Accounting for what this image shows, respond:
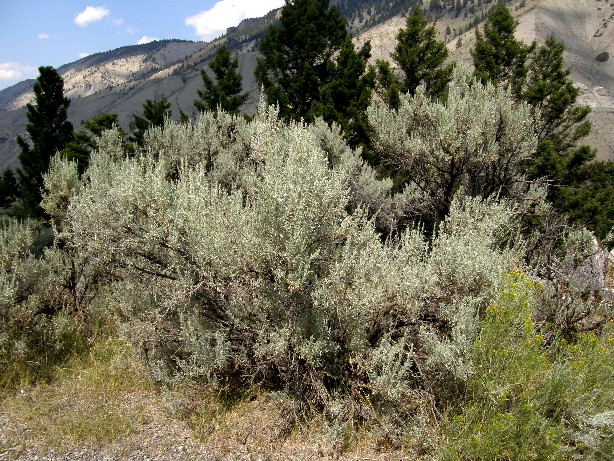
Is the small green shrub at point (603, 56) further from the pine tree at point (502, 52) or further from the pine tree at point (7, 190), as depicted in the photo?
the pine tree at point (7, 190)

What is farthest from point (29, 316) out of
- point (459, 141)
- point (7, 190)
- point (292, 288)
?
point (7, 190)

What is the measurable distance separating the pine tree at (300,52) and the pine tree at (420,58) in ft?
14.1

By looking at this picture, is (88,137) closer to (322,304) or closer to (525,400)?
(322,304)

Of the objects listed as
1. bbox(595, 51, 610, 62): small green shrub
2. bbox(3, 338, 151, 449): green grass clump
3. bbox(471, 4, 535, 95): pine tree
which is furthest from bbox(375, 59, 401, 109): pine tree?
bbox(595, 51, 610, 62): small green shrub

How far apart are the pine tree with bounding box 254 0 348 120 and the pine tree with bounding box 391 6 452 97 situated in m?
4.30

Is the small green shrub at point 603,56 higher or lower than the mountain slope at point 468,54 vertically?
lower

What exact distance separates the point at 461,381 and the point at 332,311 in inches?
62.2

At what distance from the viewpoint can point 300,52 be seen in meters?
22.8

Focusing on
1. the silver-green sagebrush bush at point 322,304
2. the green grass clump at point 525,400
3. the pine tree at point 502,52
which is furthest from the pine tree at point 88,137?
the green grass clump at point 525,400

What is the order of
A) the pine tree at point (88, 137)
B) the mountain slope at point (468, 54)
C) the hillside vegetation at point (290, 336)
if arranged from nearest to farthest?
1. the hillside vegetation at point (290, 336)
2. the pine tree at point (88, 137)
3. the mountain slope at point (468, 54)

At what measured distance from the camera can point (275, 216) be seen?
14.4ft

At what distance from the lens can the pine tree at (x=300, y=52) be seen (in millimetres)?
22094

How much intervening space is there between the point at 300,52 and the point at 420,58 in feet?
23.0

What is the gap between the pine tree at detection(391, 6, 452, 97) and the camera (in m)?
18.8
